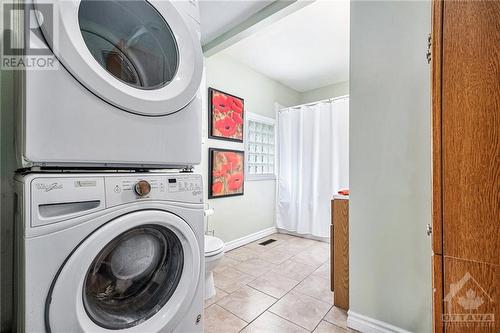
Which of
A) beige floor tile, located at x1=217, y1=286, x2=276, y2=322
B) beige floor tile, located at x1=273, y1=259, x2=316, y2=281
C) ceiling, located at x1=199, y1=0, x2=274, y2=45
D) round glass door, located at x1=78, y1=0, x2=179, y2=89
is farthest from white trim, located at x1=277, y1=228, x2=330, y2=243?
round glass door, located at x1=78, y1=0, x2=179, y2=89

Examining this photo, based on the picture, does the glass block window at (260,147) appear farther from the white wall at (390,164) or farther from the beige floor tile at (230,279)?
the white wall at (390,164)

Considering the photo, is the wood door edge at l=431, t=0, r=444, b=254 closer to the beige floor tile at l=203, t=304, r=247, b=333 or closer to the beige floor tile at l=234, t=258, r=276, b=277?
the beige floor tile at l=203, t=304, r=247, b=333

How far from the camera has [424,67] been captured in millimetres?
1241

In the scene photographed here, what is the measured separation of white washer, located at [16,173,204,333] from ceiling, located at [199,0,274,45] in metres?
1.64

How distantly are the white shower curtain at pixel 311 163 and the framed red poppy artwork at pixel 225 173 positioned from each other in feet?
2.82

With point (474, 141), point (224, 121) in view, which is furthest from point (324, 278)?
point (224, 121)

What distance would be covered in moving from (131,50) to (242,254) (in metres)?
2.39

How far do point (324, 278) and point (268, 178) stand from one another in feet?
5.76

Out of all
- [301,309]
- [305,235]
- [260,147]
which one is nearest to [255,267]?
[301,309]

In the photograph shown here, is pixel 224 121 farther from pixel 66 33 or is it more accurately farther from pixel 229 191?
pixel 66 33

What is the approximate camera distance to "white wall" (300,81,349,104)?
3.53 m

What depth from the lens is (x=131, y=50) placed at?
1005mm

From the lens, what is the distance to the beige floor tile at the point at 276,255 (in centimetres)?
253

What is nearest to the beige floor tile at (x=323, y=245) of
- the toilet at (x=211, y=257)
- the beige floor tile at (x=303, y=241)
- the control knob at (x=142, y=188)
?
the beige floor tile at (x=303, y=241)
